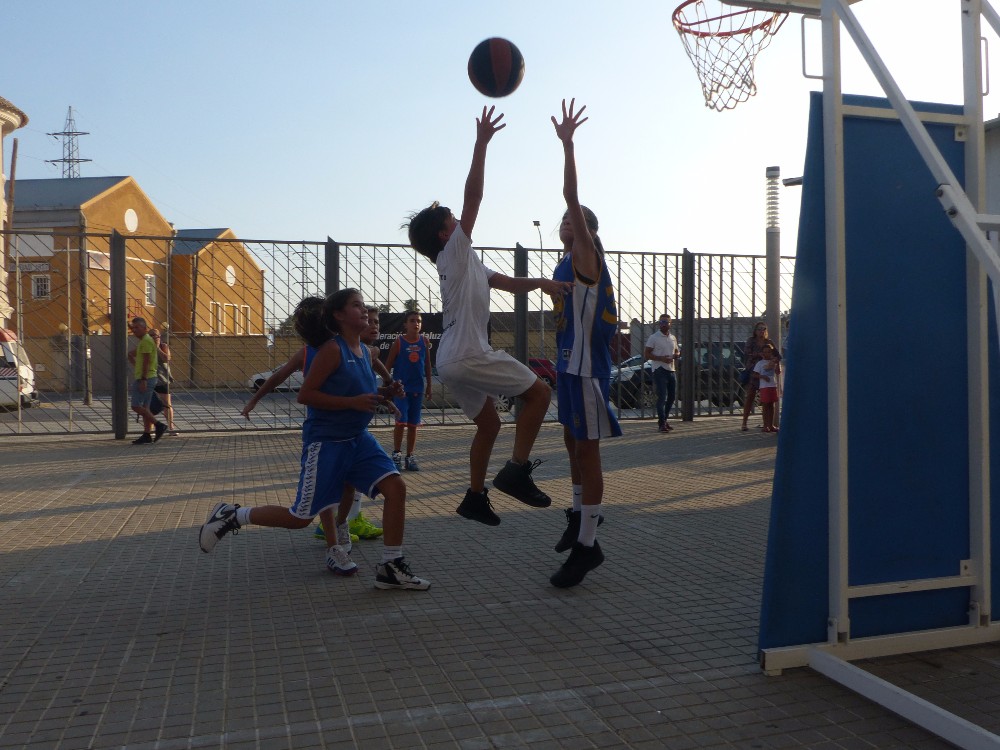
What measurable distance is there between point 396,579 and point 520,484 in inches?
34.4

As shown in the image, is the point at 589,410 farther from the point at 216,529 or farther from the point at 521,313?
the point at 521,313

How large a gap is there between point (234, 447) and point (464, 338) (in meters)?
8.68

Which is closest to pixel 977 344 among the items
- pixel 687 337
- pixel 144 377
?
pixel 144 377

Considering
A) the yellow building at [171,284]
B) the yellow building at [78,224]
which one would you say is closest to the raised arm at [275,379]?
the yellow building at [171,284]

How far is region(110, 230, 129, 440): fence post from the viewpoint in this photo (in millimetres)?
13742

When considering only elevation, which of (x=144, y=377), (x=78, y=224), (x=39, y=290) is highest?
(x=78, y=224)

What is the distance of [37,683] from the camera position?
3.94 m

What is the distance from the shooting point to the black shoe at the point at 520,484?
5395 millimetres

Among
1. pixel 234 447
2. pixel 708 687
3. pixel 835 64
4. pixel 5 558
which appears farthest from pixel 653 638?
pixel 234 447

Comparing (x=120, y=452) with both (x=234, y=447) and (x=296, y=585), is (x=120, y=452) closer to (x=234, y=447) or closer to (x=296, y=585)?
(x=234, y=447)

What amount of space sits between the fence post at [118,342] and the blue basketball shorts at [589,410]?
10.3 metres

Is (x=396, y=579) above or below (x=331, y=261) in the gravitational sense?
below

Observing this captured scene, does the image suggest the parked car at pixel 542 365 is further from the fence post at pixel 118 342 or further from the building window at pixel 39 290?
the building window at pixel 39 290

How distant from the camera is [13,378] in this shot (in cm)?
1684
